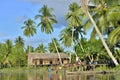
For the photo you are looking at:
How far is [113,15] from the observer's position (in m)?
35.0

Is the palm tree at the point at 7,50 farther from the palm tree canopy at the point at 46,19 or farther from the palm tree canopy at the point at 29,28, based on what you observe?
the palm tree canopy at the point at 46,19

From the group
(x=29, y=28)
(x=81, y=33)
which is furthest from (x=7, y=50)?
(x=81, y=33)

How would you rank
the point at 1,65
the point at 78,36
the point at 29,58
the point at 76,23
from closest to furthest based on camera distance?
the point at 76,23 → the point at 78,36 → the point at 29,58 → the point at 1,65

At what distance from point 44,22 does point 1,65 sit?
31.9m

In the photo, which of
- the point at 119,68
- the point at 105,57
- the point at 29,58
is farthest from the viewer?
the point at 29,58

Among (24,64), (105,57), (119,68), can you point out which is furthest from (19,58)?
(119,68)

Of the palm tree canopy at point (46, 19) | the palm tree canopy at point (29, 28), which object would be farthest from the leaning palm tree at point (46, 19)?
the palm tree canopy at point (29, 28)

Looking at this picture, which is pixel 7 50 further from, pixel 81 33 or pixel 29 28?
pixel 81 33

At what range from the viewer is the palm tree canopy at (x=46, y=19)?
7494 cm

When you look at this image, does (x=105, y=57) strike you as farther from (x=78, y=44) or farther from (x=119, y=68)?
(x=119, y=68)

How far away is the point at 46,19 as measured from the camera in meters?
75.1

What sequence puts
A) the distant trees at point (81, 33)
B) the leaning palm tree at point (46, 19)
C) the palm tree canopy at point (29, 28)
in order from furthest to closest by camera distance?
the palm tree canopy at point (29, 28) < the leaning palm tree at point (46, 19) < the distant trees at point (81, 33)

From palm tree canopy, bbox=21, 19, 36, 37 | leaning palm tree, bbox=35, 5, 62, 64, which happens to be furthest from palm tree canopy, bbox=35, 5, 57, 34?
palm tree canopy, bbox=21, 19, 36, 37

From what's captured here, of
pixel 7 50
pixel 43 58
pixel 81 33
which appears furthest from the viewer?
pixel 7 50
